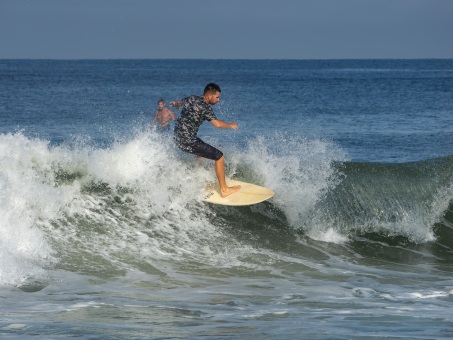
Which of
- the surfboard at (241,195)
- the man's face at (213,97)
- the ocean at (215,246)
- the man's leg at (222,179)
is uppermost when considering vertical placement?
the man's face at (213,97)

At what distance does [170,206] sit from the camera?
12398mm

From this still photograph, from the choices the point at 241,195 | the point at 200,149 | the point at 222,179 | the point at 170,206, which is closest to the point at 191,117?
the point at 200,149

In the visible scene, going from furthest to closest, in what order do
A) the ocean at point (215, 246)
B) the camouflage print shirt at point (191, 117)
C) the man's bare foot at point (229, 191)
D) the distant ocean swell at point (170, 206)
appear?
the man's bare foot at point (229, 191) < the camouflage print shirt at point (191, 117) < the distant ocean swell at point (170, 206) < the ocean at point (215, 246)

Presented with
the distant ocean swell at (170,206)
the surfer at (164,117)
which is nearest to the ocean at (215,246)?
the distant ocean swell at (170,206)

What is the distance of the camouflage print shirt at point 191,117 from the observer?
11102mm

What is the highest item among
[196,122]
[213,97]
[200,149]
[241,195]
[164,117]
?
[213,97]

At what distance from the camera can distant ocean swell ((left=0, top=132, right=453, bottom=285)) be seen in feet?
35.0

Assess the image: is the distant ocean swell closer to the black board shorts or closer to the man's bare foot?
the man's bare foot

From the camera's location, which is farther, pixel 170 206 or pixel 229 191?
pixel 170 206

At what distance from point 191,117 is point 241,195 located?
1612mm

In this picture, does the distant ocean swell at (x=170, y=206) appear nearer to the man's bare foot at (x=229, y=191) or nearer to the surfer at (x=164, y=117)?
the man's bare foot at (x=229, y=191)

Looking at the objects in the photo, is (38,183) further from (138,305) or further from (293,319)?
(293,319)

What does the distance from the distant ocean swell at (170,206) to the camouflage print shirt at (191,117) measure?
116 centimetres

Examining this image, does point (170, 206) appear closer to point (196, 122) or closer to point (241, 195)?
point (241, 195)
